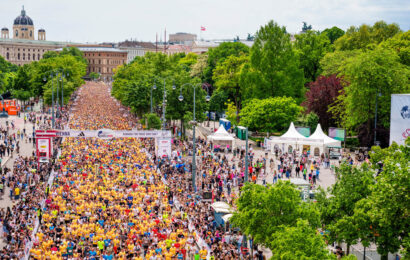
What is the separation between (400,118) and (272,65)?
28793mm

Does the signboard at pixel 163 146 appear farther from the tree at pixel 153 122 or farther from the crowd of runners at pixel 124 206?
the tree at pixel 153 122

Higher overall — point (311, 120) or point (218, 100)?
point (218, 100)

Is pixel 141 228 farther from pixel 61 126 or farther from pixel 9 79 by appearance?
pixel 9 79

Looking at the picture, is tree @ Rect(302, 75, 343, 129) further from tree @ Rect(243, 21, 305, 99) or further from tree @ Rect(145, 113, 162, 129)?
tree @ Rect(145, 113, 162, 129)

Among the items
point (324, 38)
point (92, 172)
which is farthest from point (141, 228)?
point (324, 38)

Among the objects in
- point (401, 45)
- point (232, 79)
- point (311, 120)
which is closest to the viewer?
point (311, 120)

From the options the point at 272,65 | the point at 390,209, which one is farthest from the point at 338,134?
the point at 390,209

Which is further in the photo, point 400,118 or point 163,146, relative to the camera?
point 163,146

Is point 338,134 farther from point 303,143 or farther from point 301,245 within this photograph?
point 301,245

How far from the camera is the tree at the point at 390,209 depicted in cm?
1750

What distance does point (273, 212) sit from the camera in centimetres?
2039

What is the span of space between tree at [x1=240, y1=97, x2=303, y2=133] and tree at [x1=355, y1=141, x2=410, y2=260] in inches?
1382

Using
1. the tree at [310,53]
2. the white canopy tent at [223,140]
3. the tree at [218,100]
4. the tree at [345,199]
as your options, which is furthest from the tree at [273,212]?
the tree at [310,53]

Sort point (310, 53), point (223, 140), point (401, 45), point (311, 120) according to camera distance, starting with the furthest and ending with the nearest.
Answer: point (310, 53) → point (401, 45) → point (311, 120) → point (223, 140)
